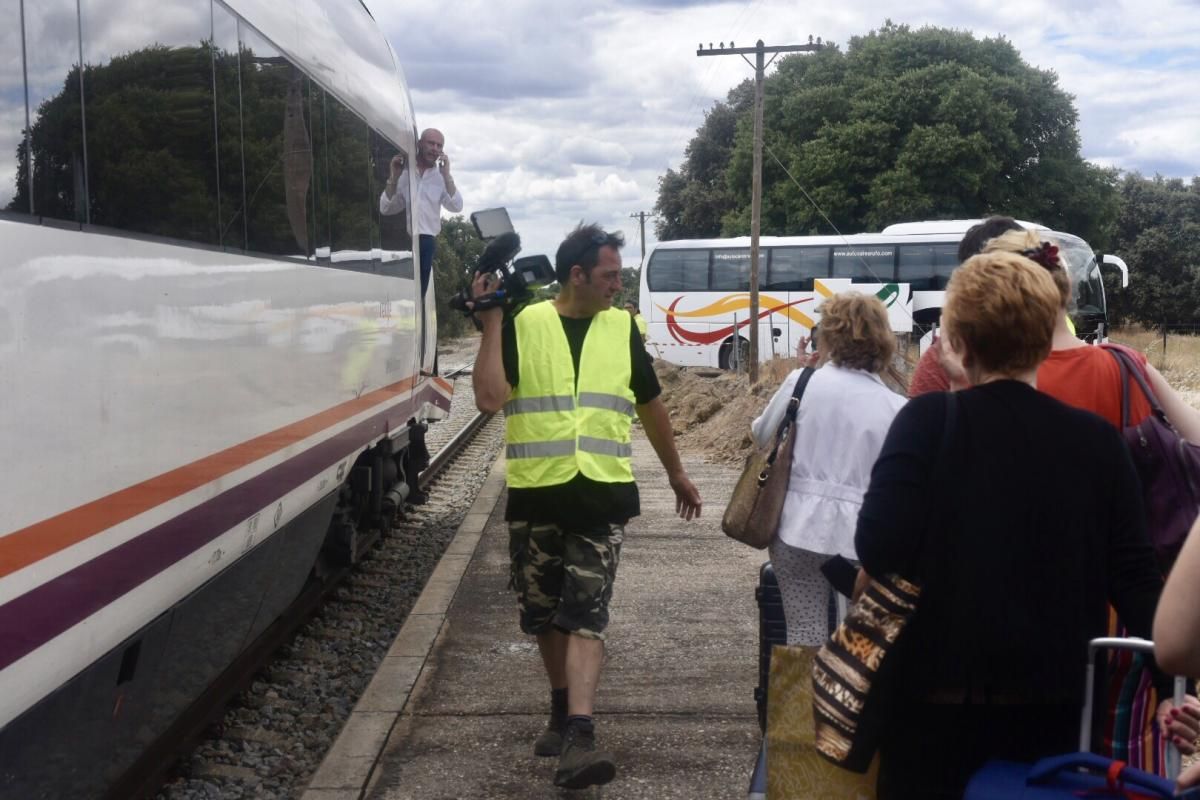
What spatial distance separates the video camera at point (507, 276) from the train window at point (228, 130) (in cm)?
87

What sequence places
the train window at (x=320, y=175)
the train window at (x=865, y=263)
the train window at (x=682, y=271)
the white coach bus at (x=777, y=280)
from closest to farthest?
the train window at (x=320, y=175) → the white coach bus at (x=777, y=280) → the train window at (x=865, y=263) → the train window at (x=682, y=271)

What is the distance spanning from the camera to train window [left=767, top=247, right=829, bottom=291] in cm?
3338

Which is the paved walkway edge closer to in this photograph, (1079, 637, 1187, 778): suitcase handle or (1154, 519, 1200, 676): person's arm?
(1079, 637, 1187, 778): suitcase handle

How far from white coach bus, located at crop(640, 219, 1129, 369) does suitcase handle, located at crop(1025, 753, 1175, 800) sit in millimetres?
29039

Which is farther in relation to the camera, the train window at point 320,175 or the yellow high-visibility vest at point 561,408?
the train window at point 320,175

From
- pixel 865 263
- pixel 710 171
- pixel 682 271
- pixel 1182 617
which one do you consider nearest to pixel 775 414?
pixel 1182 617

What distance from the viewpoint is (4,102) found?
3.24 meters

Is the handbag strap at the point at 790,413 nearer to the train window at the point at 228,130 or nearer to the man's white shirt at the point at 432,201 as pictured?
the train window at the point at 228,130

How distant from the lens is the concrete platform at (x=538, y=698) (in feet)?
16.2

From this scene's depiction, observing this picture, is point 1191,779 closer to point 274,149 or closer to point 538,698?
point 538,698

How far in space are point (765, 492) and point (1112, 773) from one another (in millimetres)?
2217

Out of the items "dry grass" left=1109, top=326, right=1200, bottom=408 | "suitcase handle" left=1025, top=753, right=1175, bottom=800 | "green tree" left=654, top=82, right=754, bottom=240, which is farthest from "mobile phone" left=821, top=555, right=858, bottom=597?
"green tree" left=654, top=82, right=754, bottom=240

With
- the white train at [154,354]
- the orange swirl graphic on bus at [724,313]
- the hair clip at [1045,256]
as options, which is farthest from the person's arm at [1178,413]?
Result: the orange swirl graphic on bus at [724,313]

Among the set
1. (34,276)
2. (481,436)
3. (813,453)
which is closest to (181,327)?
(34,276)
